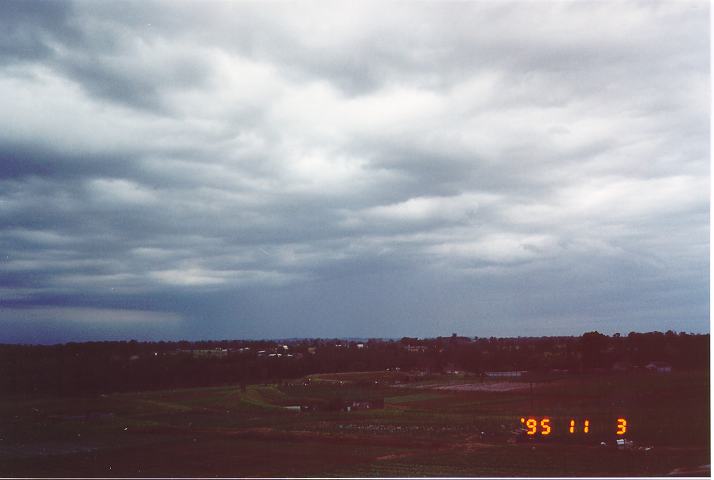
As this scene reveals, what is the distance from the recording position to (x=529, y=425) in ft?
64.5

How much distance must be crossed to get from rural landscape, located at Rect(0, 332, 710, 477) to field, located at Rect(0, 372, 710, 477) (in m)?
0.08

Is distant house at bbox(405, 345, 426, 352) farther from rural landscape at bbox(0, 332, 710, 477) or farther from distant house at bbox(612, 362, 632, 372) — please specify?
distant house at bbox(612, 362, 632, 372)

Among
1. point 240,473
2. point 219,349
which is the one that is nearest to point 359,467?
point 240,473

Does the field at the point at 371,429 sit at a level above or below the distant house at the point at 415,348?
below

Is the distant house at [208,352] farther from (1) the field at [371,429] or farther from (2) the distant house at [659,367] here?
(2) the distant house at [659,367]

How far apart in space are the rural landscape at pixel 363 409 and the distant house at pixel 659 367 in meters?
0.05

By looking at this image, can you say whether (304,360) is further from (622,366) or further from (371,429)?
(622,366)

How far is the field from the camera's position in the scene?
2041 cm

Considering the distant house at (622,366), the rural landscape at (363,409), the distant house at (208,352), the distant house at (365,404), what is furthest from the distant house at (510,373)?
the distant house at (208,352)

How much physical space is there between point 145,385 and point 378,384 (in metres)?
11.3

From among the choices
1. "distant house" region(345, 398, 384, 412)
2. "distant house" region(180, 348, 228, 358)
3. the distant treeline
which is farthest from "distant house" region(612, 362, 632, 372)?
"distant house" region(180, 348, 228, 358)

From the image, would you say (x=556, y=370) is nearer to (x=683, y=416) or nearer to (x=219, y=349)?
(x=683, y=416)

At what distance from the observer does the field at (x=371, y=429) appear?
66.9ft

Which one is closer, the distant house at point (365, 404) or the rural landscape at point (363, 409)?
the rural landscape at point (363, 409)
